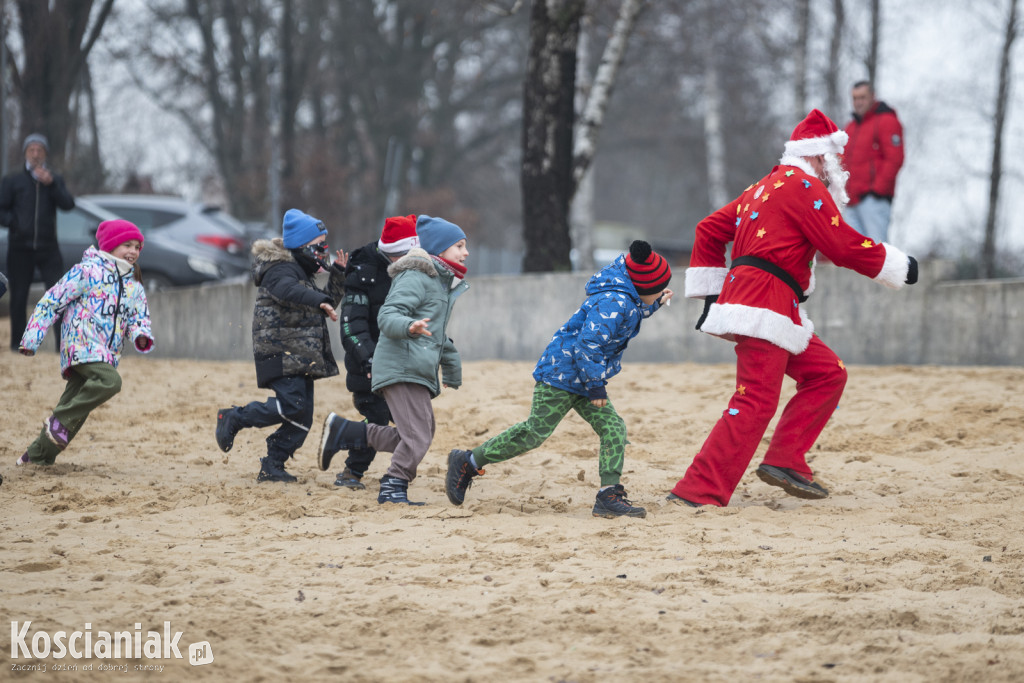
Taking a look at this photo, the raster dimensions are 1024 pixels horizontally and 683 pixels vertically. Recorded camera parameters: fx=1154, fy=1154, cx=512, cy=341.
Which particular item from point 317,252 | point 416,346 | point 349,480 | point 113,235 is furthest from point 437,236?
point 113,235

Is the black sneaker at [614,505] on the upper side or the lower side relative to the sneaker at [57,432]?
lower

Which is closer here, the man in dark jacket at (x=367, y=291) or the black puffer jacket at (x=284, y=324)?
the man in dark jacket at (x=367, y=291)

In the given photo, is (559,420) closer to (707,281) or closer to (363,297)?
(707,281)

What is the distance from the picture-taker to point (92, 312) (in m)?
6.80

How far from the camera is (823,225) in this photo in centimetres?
568

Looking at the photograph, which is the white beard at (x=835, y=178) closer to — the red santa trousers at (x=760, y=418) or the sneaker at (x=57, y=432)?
the red santa trousers at (x=760, y=418)

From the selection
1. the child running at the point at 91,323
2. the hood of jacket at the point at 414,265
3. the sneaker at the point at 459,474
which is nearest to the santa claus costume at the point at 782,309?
the sneaker at the point at 459,474

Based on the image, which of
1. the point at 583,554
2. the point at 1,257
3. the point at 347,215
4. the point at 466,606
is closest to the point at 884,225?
the point at 583,554

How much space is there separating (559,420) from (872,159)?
613cm

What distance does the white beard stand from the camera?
5996 millimetres

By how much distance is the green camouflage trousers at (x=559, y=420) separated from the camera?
18.8 feet

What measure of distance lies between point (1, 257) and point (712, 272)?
1118 cm

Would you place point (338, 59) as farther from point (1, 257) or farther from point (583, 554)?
point (583, 554)

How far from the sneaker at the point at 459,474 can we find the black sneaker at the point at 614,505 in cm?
67
